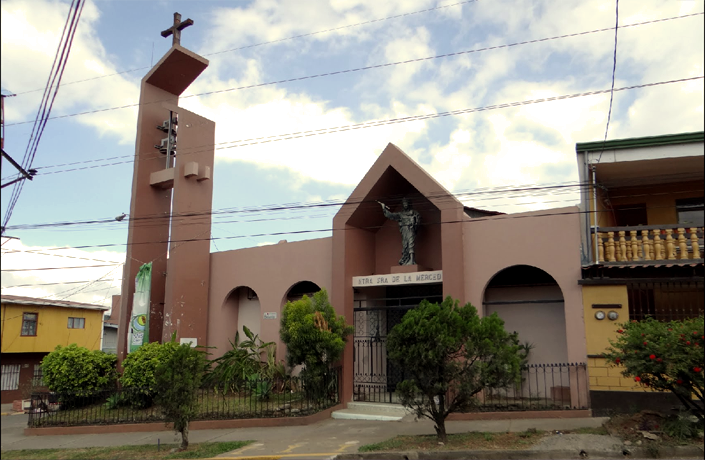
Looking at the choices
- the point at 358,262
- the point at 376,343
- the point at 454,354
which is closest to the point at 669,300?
the point at 454,354

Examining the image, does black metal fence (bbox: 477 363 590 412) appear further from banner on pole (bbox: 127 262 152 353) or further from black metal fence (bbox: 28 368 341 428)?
banner on pole (bbox: 127 262 152 353)

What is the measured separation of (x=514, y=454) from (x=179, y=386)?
587cm

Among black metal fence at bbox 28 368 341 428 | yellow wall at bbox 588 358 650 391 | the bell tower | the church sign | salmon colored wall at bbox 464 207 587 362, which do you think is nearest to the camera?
yellow wall at bbox 588 358 650 391

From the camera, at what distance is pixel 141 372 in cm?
1534

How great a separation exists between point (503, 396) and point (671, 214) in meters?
6.47

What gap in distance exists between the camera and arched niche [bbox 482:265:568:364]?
14.3 m

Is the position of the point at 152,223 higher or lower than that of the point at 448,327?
higher

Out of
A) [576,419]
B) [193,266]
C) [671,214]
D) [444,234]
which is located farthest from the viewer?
[193,266]

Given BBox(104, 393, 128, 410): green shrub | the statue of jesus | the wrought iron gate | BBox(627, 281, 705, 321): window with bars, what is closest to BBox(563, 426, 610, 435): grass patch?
BBox(627, 281, 705, 321): window with bars

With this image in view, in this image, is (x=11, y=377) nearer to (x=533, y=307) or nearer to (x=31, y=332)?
(x=31, y=332)

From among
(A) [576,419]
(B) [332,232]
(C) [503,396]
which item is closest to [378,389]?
(C) [503,396]

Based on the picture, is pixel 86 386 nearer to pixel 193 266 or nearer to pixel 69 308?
pixel 193 266

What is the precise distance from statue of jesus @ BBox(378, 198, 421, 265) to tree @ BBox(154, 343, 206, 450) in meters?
6.34

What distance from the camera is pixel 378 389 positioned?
1575 centimetres
